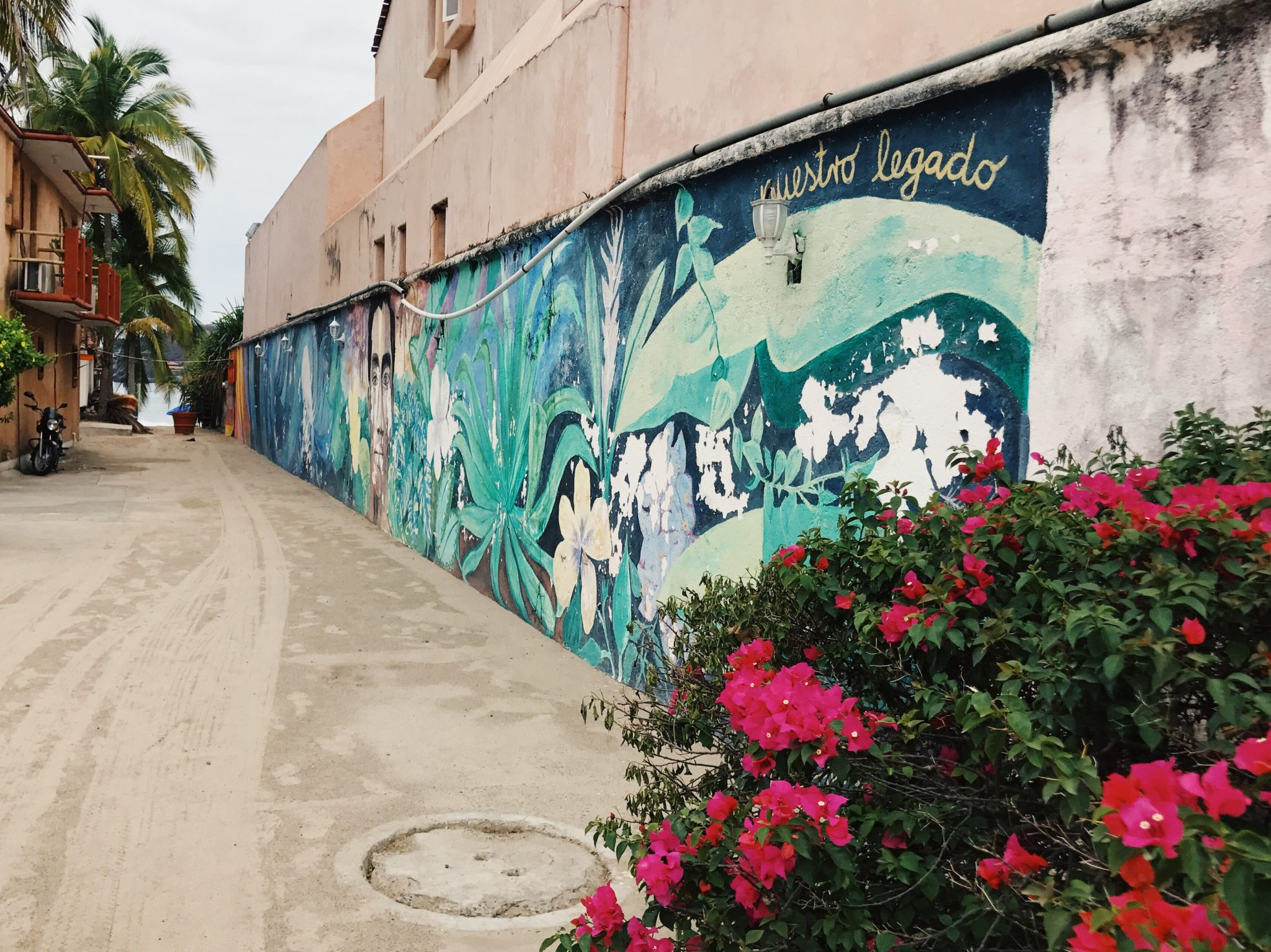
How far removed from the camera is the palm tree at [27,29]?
18.6 meters

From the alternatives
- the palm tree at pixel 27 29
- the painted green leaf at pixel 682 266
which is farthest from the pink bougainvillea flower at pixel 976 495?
the palm tree at pixel 27 29

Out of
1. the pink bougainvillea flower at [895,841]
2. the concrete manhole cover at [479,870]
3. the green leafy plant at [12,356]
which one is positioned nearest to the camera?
the pink bougainvillea flower at [895,841]

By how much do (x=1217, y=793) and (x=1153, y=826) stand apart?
0.10m

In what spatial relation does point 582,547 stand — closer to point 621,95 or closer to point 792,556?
point 621,95

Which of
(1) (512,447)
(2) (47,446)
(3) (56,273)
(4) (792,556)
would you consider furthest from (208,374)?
(4) (792,556)

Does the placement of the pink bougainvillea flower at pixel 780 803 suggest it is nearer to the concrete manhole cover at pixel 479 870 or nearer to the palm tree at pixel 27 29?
the concrete manhole cover at pixel 479 870

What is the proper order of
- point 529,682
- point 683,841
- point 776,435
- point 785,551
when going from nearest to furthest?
point 683,841 → point 785,551 → point 776,435 → point 529,682

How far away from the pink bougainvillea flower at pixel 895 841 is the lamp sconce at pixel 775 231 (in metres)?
3.24

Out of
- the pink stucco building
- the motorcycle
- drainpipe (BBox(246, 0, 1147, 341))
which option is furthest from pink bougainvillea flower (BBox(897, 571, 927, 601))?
the motorcycle

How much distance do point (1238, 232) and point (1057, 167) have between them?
72 cm

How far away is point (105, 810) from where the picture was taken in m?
4.48

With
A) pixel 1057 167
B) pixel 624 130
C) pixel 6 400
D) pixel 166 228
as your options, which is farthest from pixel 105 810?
pixel 166 228

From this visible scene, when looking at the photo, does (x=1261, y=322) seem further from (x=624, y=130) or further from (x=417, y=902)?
(x=624, y=130)

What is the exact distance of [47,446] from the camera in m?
18.7
